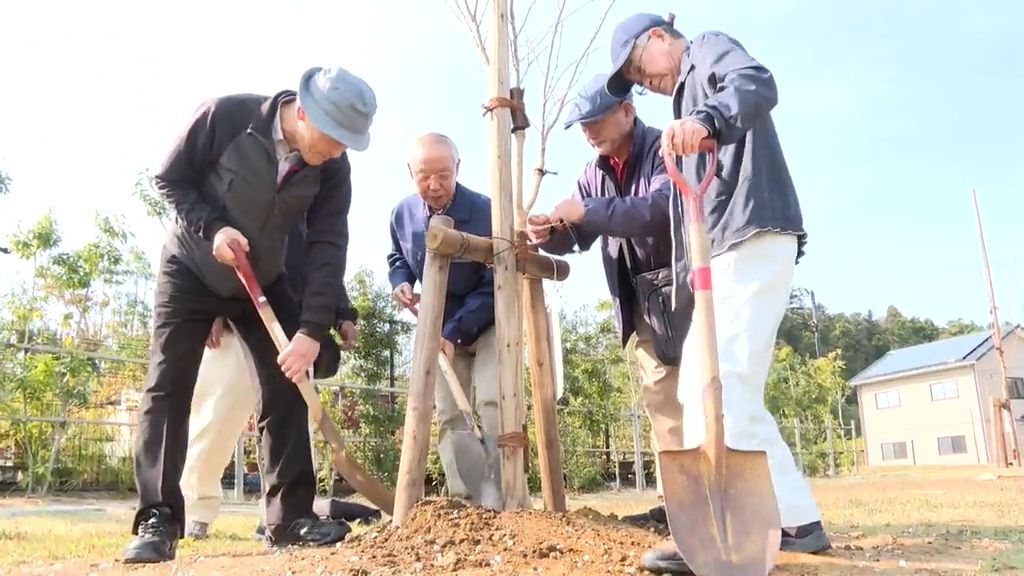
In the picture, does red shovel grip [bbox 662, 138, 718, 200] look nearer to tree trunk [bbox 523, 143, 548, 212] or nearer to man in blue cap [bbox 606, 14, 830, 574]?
man in blue cap [bbox 606, 14, 830, 574]

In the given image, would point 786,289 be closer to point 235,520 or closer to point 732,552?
point 732,552

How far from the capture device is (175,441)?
306 centimetres

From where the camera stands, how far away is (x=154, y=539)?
9.37 ft

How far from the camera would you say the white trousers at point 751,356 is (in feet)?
7.96

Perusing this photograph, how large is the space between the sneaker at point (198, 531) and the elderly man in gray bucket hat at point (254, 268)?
95 centimetres

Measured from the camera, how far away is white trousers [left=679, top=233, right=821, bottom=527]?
7.96 ft

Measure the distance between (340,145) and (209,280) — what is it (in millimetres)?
725

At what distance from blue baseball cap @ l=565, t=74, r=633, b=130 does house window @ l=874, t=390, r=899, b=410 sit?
3475 centimetres

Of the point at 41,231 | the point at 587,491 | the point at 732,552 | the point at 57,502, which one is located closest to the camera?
the point at 732,552

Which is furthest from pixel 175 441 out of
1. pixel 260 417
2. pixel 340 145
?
pixel 340 145

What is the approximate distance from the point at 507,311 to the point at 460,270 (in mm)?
498

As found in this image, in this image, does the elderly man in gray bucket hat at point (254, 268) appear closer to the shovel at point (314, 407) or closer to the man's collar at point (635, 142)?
the shovel at point (314, 407)


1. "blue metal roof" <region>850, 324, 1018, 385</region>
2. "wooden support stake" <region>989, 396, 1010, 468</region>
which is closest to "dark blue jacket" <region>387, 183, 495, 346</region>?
"wooden support stake" <region>989, 396, 1010, 468</region>

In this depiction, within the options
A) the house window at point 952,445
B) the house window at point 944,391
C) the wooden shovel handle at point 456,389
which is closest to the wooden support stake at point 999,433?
the house window at point 952,445
